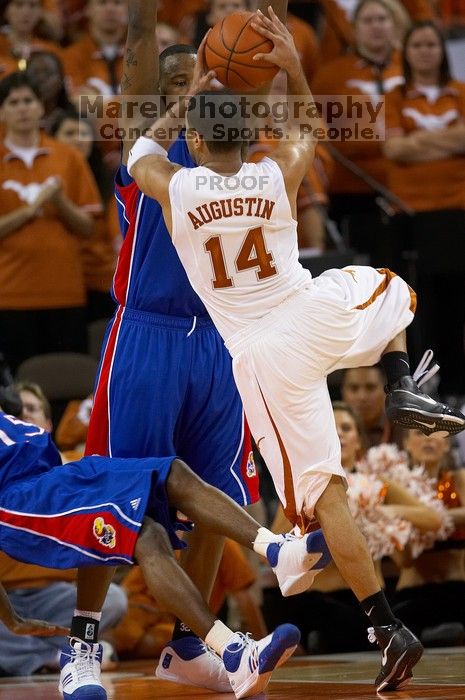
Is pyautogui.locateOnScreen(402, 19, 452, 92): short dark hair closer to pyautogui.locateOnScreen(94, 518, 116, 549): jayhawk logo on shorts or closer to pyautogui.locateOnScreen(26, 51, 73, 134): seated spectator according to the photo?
pyautogui.locateOnScreen(26, 51, 73, 134): seated spectator

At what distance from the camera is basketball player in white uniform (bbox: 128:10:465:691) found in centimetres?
518

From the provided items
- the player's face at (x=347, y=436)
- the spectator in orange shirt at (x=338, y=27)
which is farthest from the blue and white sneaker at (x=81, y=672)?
the spectator in orange shirt at (x=338, y=27)

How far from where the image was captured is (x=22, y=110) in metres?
9.73

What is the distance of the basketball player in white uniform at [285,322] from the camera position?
5180 millimetres

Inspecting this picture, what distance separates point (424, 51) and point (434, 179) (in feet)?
3.53

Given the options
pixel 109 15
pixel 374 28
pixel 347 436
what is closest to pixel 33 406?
pixel 347 436

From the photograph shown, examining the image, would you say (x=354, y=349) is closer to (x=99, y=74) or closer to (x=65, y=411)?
(x=65, y=411)

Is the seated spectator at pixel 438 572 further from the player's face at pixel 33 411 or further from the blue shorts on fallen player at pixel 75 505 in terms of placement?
the blue shorts on fallen player at pixel 75 505

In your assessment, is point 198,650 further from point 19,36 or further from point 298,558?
point 19,36

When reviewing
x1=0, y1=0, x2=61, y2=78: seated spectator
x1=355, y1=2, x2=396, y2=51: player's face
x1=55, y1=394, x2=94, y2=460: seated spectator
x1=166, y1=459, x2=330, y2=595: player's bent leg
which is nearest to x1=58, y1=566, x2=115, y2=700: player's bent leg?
x1=166, y1=459, x2=330, y2=595: player's bent leg

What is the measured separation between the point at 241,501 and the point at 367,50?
A: 22.1 feet

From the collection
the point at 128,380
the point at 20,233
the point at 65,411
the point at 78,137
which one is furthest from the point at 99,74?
the point at 128,380

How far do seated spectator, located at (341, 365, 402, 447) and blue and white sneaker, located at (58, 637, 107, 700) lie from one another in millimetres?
4055

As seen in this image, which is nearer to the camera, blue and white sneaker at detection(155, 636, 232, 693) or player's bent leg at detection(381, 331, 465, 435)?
player's bent leg at detection(381, 331, 465, 435)
